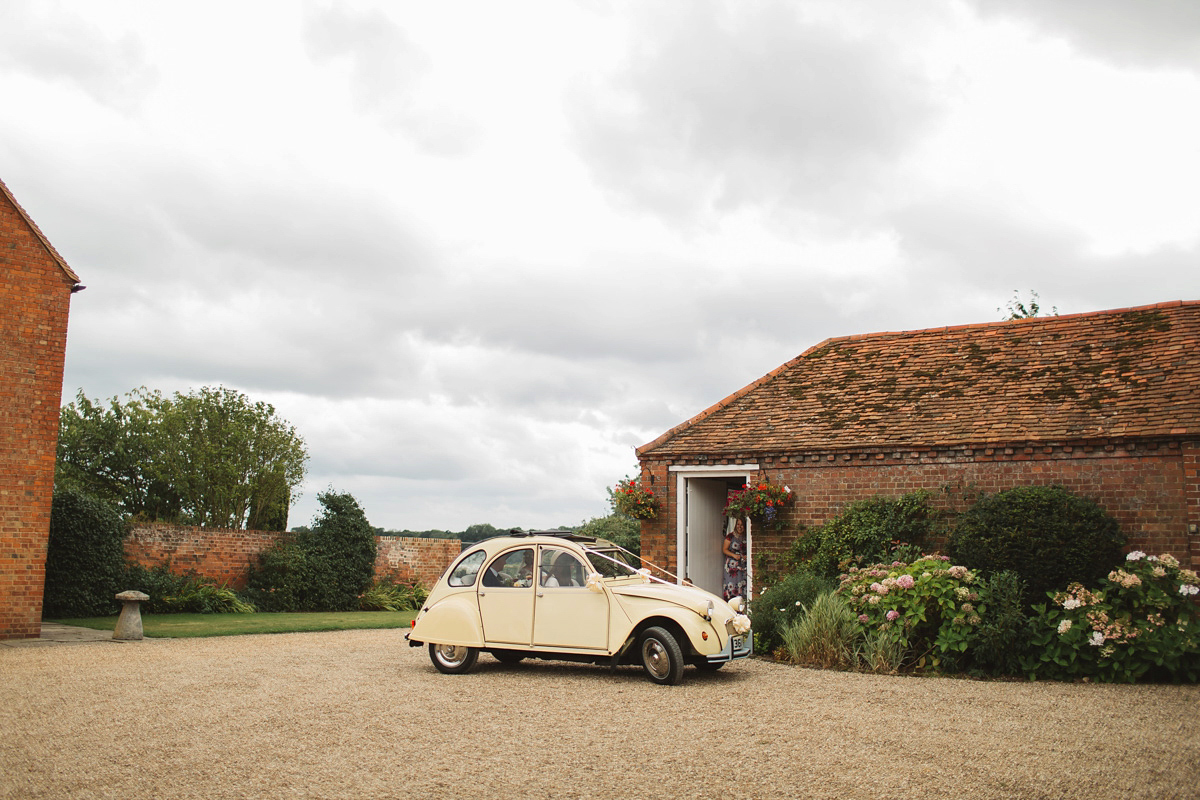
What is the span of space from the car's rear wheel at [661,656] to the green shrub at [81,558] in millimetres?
13734

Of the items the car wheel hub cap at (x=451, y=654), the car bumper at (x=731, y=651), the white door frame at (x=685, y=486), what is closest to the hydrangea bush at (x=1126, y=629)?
the car bumper at (x=731, y=651)

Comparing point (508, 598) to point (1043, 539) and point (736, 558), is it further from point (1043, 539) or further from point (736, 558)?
point (1043, 539)

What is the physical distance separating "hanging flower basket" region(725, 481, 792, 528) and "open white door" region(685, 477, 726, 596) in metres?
1.26

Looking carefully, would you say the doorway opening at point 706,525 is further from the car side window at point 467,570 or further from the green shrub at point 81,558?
the green shrub at point 81,558

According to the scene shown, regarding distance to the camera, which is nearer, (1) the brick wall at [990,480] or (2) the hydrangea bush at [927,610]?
(2) the hydrangea bush at [927,610]

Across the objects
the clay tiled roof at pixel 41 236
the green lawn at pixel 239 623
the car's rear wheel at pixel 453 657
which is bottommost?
the green lawn at pixel 239 623

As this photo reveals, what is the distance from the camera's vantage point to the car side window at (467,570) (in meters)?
10.7

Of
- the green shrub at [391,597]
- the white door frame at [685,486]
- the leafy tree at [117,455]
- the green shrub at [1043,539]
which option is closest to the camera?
the green shrub at [1043,539]

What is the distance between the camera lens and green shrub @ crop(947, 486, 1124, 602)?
10.9m

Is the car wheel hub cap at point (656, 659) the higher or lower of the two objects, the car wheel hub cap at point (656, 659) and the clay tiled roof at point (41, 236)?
the lower

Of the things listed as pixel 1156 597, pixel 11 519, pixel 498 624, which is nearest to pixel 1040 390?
pixel 1156 597

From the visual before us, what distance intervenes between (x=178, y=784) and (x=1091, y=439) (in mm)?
11898

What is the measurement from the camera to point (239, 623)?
17.1 m

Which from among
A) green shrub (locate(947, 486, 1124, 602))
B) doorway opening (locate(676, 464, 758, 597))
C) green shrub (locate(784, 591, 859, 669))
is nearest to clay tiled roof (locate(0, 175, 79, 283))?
doorway opening (locate(676, 464, 758, 597))
